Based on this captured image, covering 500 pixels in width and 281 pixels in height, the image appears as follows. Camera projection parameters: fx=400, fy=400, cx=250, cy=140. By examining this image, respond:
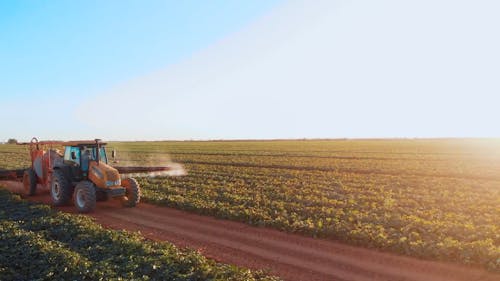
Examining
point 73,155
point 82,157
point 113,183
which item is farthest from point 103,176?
point 73,155

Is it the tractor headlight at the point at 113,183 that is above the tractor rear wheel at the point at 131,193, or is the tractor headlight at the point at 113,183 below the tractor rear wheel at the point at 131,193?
above

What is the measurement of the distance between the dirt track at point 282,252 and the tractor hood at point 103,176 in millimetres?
1345

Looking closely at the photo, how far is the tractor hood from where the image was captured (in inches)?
691

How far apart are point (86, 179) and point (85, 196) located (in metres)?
1.80

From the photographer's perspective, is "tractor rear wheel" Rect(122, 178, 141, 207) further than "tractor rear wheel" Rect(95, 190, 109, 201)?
Yes

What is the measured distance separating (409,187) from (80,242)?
2050cm

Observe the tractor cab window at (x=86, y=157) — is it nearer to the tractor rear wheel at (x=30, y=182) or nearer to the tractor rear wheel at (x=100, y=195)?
the tractor rear wheel at (x=100, y=195)

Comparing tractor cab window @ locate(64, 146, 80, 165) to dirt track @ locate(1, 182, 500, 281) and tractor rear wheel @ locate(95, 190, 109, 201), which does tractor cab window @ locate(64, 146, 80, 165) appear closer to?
tractor rear wheel @ locate(95, 190, 109, 201)

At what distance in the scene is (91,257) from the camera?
1120 centimetres

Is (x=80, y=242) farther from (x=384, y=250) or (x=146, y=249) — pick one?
(x=384, y=250)

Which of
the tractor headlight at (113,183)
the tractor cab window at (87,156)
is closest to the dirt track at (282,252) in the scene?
the tractor headlight at (113,183)

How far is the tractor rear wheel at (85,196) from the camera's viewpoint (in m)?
17.2

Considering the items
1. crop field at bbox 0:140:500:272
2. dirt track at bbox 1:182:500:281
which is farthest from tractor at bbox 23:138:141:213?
crop field at bbox 0:140:500:272

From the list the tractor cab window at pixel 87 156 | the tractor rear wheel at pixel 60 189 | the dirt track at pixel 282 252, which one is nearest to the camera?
the dirt track at pixel 282 252
